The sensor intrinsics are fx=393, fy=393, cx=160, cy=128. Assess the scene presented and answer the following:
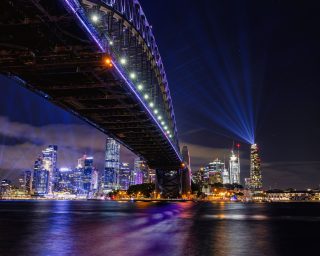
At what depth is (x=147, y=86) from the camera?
65.6 m

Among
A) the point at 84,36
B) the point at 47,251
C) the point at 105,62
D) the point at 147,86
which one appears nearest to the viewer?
the point at 47,251

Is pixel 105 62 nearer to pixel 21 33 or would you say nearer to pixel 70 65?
pixel 70 65

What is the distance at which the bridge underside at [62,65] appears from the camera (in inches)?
927

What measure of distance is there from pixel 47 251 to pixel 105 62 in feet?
56.1

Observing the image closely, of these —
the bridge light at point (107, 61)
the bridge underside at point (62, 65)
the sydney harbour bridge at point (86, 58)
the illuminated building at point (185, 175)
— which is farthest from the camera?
the illuminated building at point (185, 175)

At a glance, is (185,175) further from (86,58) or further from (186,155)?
(86,58)

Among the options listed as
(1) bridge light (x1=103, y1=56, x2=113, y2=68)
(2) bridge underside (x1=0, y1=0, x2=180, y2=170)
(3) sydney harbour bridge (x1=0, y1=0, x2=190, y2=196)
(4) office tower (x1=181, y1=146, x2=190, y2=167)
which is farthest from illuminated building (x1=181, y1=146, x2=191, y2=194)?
(1) bridge light (x1=103, y1=56, x2=113, y2=68)

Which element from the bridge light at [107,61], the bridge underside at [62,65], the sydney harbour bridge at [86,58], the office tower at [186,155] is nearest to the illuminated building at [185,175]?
the office tower at [186,155]

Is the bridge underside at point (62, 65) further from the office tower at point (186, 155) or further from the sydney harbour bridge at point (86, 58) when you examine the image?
the office tower at point (186, 155)

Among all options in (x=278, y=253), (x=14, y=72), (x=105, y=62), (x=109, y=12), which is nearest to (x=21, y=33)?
(x=105, y=62)

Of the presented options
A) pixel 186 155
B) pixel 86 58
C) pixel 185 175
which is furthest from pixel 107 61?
pixel 186 155

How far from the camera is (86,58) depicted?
29.8 metres

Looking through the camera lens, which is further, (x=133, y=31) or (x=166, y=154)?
(x=166, y=154)

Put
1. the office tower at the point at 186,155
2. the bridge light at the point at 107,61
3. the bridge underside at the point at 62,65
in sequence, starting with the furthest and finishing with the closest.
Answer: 1. the office tower at the point at 186,155
2. the bridge light at the point at 107,61
3. the bridge underside at the point at 62,65
